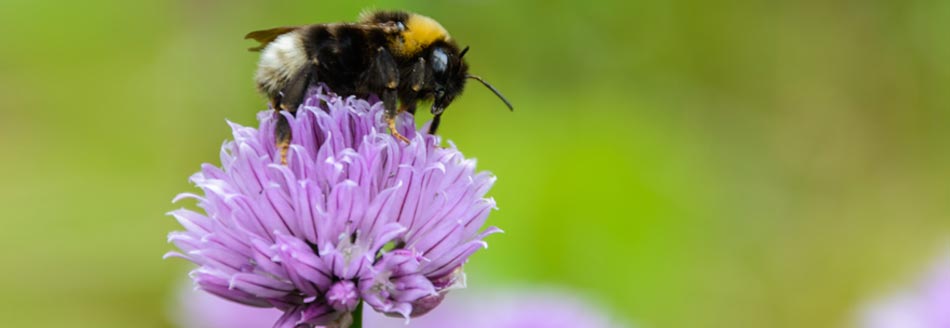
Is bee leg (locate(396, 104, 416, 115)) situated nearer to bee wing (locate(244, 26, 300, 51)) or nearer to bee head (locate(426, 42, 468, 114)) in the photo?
bee head (locate(426, 42, 468, 114))

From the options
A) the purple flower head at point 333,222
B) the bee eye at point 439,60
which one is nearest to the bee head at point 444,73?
the bee eye at point 439,60

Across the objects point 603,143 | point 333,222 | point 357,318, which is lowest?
point 357,318

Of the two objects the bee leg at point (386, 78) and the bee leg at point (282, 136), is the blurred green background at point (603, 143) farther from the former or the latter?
the bee leg at point (282, 136)

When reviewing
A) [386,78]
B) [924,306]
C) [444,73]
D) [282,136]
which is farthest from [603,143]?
[282,136]

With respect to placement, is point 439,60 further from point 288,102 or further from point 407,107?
point 288,102

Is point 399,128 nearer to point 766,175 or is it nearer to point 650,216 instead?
point 650,216

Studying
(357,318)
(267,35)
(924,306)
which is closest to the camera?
(357,318)

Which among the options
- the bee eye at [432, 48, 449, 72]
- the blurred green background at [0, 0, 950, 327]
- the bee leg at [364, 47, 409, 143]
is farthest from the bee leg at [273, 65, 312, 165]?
the blurred green background at [0, 0, 950, 327]
